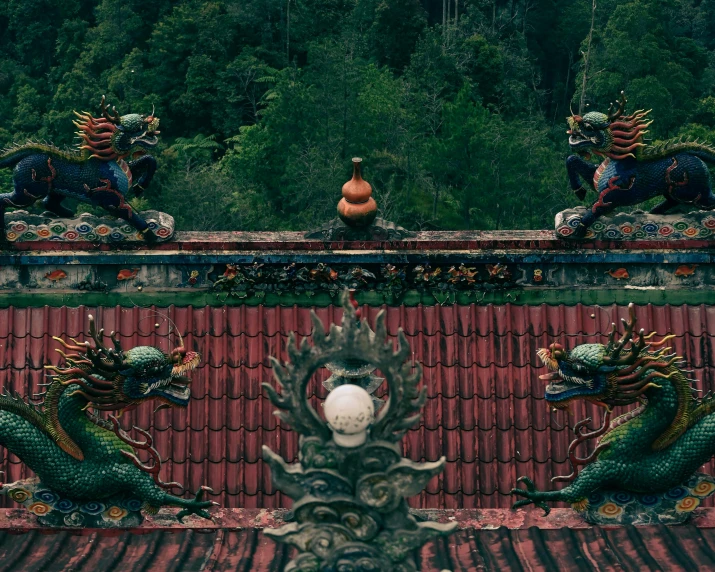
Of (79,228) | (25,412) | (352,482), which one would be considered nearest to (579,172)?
(79,228)

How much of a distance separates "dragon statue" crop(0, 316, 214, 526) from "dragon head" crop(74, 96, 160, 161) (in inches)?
186

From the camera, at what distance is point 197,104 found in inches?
2325

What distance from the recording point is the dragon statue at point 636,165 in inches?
818

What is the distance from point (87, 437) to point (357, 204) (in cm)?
543

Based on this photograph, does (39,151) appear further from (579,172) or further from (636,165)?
(636,165)

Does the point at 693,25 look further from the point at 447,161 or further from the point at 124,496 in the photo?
the point at 124,496

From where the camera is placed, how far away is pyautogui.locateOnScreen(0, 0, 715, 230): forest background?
51969 millimetres

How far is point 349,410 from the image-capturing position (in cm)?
1278

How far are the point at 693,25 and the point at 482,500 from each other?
52612mm

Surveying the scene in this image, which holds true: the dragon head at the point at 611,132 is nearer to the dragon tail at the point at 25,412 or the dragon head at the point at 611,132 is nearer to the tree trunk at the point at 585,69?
the dragon tail at the point at 25,412

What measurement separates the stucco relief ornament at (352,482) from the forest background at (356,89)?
3638 cm

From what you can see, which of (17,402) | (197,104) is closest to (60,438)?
(17,402)

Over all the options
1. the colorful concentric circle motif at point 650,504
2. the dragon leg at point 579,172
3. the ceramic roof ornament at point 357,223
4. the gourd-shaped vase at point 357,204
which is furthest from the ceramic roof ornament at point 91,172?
the colorful concentric circle motif at point 650,504

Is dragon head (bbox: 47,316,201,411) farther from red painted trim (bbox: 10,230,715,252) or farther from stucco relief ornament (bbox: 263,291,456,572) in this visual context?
red painted trim (bbox: 10,230,715,252)
